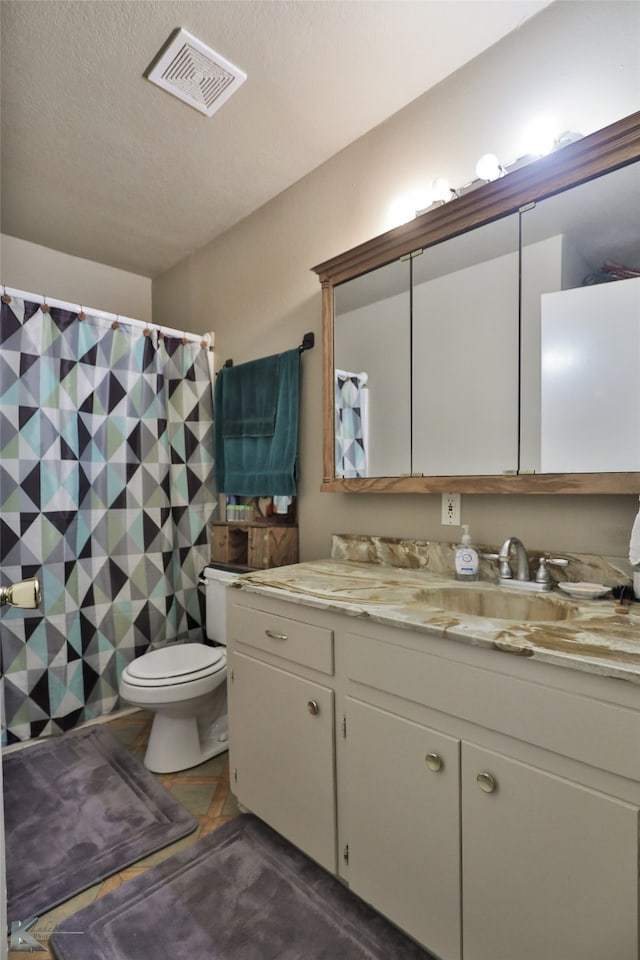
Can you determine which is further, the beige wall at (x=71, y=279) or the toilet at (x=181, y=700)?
the beige wall at (x=71, y=279)

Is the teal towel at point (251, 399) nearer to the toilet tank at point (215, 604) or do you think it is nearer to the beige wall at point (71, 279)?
the toilet tank at point (215, 604)

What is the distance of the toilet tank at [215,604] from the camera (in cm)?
223

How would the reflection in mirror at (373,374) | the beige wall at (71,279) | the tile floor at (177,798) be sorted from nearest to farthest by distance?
the tile floor at (177,798) → the reflection in mirror at (373,374) → the beige wall at (71,279)

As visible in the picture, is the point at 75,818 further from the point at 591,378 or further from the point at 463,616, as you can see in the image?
the point at 591,378

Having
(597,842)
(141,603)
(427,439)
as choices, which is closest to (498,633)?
(597,842)

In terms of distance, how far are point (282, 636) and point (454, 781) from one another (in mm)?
585

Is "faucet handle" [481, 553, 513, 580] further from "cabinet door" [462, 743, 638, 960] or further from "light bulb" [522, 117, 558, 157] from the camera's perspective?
"light bulb" [522, 117, 558, 157]

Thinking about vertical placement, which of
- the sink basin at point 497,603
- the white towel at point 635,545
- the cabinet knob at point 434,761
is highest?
the white towel at point 635,545

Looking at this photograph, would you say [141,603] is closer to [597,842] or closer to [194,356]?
[194,356]

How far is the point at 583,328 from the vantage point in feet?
4.36

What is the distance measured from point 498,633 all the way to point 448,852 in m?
0.50

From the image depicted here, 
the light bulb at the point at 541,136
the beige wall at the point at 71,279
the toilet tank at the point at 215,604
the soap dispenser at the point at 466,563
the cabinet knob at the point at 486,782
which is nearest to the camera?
the cabinet knob at the point at 486,782

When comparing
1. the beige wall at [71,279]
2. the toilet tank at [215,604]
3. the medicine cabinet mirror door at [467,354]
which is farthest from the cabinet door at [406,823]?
the beige wall at [71,279]

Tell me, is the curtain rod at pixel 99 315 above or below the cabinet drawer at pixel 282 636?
above
